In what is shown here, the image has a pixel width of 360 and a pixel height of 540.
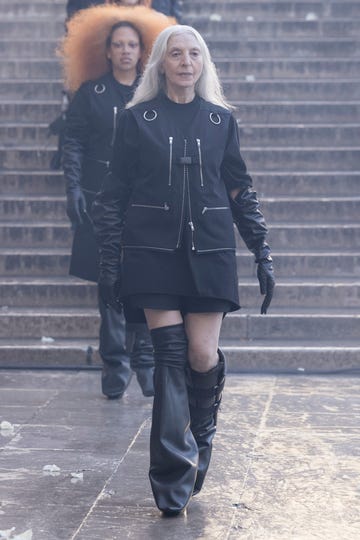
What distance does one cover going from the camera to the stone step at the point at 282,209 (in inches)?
387

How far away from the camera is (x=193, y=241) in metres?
4.88

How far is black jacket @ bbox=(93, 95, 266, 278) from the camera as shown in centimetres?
491

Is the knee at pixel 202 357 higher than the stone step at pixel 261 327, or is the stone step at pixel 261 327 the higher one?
the knee at pixel 202 357

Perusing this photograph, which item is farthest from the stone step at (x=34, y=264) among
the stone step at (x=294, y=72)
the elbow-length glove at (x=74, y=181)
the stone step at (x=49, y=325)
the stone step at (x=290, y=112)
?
the stone step at (x=294, y=72)

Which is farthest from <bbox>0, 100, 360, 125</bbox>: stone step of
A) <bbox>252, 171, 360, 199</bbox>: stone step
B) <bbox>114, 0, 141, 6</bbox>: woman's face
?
<bbox>114, 0, 141, 6</bbox>: woman's face

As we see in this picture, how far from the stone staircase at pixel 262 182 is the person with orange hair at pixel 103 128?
937 millimetres

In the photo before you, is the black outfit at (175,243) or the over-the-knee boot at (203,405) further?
the over-the-knee boot at (203,405)

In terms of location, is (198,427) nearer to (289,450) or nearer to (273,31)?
(289,450)

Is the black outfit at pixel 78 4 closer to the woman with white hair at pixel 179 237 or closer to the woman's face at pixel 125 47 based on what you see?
the woman's face at pixel 125 47

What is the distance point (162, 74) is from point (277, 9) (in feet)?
26.8

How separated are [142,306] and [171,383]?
0.32 m

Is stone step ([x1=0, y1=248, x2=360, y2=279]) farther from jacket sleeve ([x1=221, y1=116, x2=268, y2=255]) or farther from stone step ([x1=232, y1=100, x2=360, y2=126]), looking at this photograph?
jacket sleeve ([x1=221, y1=116, x2=268, y2=255])

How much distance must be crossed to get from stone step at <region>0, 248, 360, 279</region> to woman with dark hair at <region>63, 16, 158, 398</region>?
1934 mm

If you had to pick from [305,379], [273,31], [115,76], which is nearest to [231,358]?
[305,379]
